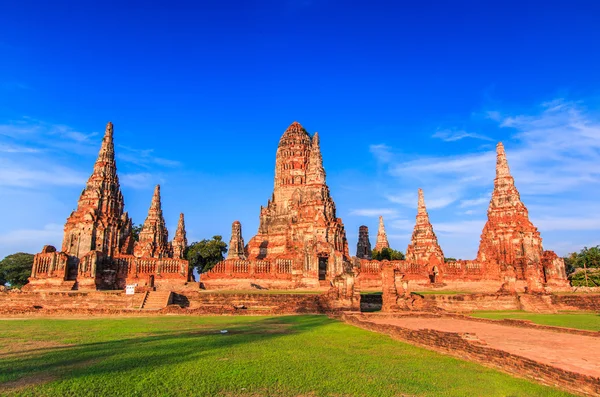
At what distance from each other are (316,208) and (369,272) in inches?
304

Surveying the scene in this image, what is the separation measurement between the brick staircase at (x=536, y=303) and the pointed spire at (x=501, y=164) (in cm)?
1919

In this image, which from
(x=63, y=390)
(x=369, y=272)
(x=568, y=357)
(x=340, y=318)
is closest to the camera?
(x=63, y=390)

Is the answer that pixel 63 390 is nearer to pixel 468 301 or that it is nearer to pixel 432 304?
pixel 432 304

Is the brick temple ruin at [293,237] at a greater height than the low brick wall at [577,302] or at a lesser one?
greater

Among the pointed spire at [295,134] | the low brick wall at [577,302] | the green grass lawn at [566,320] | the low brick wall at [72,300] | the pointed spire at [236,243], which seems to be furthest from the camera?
the pointed spire at [295,134]

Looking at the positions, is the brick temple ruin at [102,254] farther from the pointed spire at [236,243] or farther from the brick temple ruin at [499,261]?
the brick temple ruin at [499,261]

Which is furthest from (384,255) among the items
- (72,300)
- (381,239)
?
(72,300)

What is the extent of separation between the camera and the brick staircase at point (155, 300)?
21.0 meters

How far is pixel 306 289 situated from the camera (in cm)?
3059

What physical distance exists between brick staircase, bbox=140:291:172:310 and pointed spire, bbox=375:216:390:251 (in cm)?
3972

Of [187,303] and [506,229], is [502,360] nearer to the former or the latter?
[187,303]

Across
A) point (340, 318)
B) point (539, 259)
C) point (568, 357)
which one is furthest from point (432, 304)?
point (539, 259)

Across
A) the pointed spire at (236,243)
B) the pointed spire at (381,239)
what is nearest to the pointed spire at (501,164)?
the pointed spire at (381,239)

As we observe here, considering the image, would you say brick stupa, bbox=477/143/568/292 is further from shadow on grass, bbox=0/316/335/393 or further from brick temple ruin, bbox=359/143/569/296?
shadow on grass, bbox=0/316/335/393
